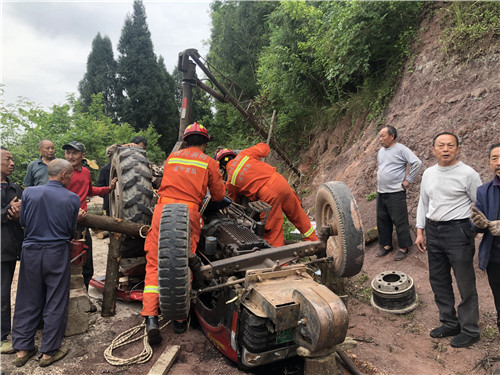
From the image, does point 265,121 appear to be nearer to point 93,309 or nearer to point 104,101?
point 93,309

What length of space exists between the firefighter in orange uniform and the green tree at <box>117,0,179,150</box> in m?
19.7

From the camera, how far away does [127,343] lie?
322cm

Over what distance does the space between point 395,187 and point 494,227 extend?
1973mm

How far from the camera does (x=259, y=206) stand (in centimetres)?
383

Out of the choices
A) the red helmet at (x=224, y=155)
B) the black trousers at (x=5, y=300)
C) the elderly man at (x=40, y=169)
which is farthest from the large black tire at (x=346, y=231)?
the elderly man at (x=40, y=169)

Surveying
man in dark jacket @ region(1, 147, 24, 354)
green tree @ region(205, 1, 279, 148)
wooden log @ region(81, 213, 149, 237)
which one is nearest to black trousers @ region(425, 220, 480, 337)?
wooden log @ region(81, 213, 149, 237)

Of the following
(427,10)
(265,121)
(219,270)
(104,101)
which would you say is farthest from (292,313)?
(104,101)

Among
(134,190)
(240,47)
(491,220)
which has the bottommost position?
(134,190)

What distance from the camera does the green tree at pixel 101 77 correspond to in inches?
938

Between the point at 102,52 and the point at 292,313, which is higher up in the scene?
the point at 102,52

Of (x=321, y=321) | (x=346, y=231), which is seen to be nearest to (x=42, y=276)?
(x=321, y=321)

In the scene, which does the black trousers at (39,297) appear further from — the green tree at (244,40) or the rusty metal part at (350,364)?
the green tree at (244,40)

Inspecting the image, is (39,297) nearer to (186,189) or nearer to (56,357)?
(56,357)

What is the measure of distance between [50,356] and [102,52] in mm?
27090
